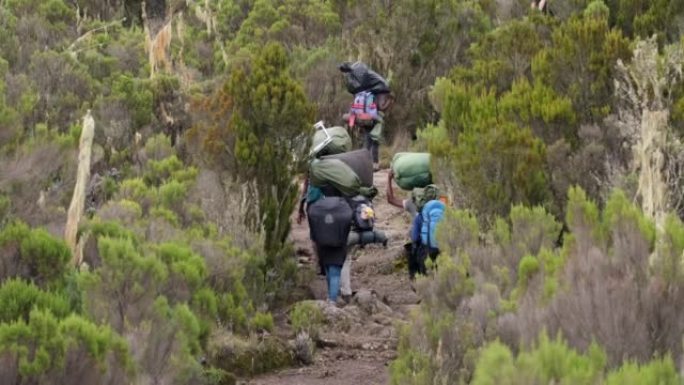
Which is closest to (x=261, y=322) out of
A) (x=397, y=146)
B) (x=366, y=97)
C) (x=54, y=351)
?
(x=54, y=351)

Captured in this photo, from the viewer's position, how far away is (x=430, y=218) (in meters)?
9.44

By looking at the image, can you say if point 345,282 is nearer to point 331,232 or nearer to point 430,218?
point 331,232

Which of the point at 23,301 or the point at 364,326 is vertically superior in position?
the point at 23,301

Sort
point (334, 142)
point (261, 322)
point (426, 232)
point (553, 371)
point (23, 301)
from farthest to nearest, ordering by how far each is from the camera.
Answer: point (334, 142) → point (426, 232) → point (261, 322) → point (23, 301) → point (553, 371)

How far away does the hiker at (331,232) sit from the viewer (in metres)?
9.55

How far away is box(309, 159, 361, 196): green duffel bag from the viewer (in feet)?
32.3

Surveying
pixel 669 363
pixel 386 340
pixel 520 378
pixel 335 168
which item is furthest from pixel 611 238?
pixel 335 168

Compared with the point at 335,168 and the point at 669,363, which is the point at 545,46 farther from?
the point at 669,363

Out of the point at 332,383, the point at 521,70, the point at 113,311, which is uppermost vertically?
the point at 521,70

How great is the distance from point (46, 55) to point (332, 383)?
21.4ft

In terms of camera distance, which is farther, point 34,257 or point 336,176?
point 336,176

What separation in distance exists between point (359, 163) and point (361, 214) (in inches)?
17.5

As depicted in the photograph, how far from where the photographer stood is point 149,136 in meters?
12.0

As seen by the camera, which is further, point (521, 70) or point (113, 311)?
point (521, 70)
